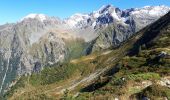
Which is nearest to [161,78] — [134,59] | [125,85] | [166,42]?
[125,85]

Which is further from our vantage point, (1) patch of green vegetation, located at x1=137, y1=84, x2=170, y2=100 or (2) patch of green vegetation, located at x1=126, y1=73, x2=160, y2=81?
(2) patch of green vegetation, located at x1=126, y1=73, x2=160, y2=81

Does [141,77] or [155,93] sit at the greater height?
[155,93]

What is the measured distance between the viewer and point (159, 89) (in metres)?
63.2

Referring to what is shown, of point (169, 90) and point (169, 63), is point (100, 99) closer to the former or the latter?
point (169, 90)

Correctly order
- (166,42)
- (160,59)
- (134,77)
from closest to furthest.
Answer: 1. (134,77)
2. (160,59)
3. (166,42)

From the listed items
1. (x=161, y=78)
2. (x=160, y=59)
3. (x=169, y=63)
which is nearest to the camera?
(x=161, y=78)

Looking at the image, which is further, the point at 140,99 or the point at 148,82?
the point at 148,82

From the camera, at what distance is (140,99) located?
61344 mm

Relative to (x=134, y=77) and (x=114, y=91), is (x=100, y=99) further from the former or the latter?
(x=134, y=77)

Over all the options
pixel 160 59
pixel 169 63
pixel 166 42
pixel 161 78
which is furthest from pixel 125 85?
pixel 166 42

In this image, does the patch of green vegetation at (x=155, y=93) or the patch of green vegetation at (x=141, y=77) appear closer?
the patch of green vegetation at (x=155, y=93)

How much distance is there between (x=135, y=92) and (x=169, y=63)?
41.5 meters

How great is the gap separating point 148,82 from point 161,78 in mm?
7785

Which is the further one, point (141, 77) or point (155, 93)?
point (141, 77)
